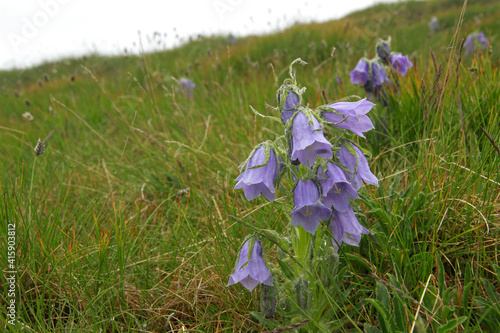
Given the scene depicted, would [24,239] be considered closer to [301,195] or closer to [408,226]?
[301,195]

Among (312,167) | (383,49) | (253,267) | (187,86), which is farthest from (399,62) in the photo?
(187,86)

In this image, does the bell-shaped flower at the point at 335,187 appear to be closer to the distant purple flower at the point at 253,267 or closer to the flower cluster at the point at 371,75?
the distant purple flower at the point at 253,267

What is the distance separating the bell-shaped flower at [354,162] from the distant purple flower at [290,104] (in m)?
0.21

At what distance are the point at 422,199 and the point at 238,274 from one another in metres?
0.96

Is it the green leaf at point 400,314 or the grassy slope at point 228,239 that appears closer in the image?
the green leaf at point 400,314

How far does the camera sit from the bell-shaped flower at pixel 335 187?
3.91 ft

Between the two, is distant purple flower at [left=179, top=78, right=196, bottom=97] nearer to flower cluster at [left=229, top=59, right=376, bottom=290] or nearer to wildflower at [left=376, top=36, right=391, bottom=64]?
wildflower at [left=376, top=36, right=391, bottom=64]

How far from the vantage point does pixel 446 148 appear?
222 centimetres

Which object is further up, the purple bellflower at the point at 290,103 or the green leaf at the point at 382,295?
the purple bellflower at the point at 290,103

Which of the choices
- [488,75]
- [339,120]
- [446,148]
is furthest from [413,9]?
Result: [339,120]

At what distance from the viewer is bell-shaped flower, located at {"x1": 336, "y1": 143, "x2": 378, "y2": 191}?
1228mm

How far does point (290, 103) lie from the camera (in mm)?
1247

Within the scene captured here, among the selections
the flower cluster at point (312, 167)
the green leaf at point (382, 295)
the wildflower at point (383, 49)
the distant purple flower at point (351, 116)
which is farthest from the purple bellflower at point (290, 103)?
the wildflower at point (383, 49)

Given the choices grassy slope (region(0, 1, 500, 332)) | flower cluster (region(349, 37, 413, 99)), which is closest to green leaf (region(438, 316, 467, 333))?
grassy slope (region(0, 1, 500, 332))
